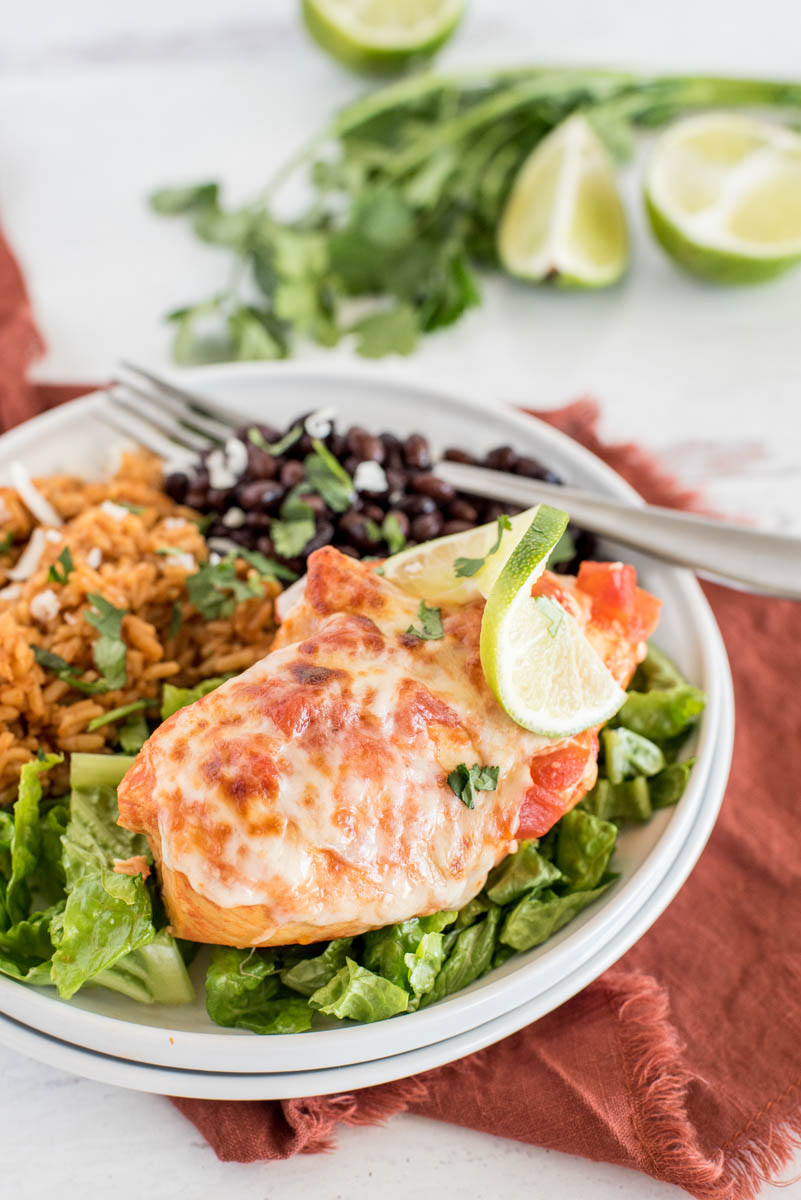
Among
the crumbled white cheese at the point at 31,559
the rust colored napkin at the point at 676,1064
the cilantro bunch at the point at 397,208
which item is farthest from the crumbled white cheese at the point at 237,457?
the rust colored napkin at the point at 676,1064

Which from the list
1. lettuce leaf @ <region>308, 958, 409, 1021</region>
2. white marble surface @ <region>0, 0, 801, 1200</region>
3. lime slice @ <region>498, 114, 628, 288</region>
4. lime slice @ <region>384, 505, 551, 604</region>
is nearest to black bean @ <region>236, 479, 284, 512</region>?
lime slice @ <region>384, 505, 551, 604</region>

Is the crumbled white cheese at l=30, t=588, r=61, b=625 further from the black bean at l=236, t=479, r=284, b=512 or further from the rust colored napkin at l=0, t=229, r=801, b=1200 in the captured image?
the rust colored napkin at l=0, t=229, r=801, b=1200

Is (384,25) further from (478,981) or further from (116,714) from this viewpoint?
(478,981)

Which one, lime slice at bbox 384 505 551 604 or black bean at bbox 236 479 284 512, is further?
black bean at bbox 236 479 284 512

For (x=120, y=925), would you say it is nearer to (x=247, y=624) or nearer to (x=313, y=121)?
(x=247, y=624)

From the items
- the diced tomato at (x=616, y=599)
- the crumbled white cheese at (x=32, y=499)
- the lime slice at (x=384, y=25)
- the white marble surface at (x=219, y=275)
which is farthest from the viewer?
the lime slice at (x=384, y=25)

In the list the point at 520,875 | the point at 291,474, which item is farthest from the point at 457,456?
the point at 520,875

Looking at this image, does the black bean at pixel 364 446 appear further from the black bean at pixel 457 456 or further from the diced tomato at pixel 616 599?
the diced tomato at pixel 616 599
